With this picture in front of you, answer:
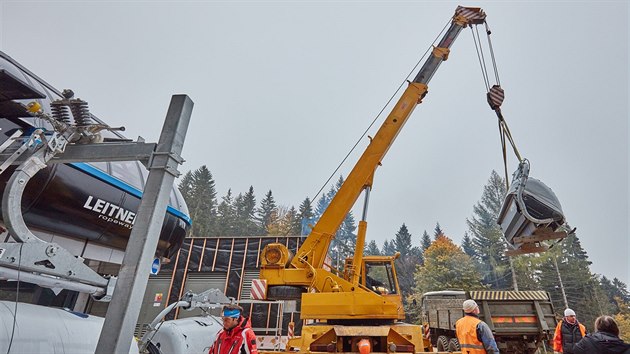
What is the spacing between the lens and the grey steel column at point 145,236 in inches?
59.1

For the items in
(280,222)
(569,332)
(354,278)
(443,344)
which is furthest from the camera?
(280,222)

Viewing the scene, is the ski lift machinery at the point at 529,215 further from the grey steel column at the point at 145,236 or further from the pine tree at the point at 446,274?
the pine tree at the point at 446,274

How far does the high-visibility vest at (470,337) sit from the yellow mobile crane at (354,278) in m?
0.79

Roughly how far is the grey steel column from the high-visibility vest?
3.84m

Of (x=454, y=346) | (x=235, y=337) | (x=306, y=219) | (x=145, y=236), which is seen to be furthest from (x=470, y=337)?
(x=306, y=219)

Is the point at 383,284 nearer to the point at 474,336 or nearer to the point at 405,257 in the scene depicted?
the point at 474,336

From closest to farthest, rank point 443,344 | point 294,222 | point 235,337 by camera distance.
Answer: point 235,337
point 443,344
point 294,222

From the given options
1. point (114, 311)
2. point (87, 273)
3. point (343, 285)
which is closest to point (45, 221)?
point (87, 273)

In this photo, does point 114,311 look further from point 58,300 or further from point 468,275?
point 468,275

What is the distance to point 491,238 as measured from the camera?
31547mm

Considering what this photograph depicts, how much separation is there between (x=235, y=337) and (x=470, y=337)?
282 centimetres

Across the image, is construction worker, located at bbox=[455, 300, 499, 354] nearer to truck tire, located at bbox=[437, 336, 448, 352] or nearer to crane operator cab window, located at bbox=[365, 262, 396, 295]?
crane operator cab window, located at bbox=[365, 262, 396, 295]

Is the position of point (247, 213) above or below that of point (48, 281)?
above

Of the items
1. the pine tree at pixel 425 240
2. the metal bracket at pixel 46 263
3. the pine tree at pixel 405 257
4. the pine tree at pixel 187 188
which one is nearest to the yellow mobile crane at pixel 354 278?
the metal bracket at pixel 46 263
